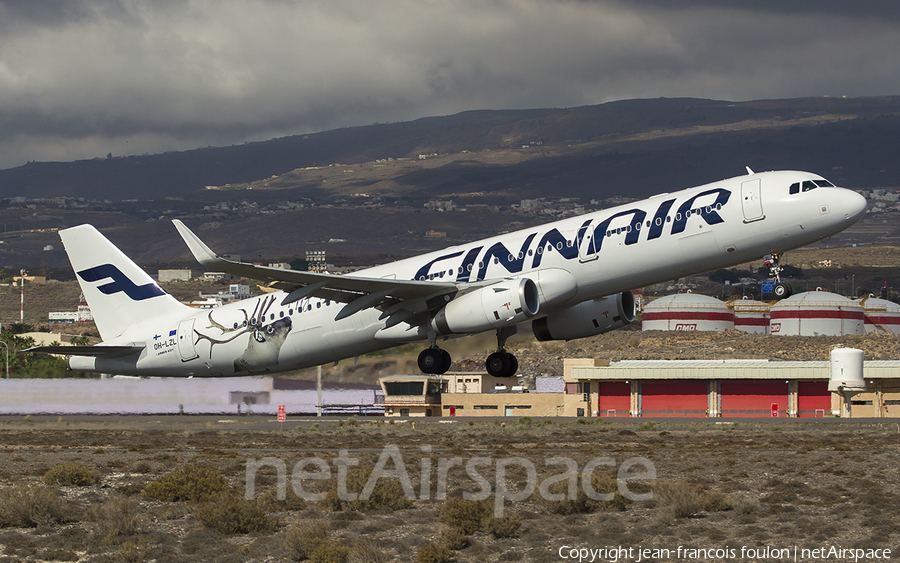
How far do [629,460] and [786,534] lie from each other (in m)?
19.3

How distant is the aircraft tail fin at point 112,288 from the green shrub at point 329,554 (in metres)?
23.3

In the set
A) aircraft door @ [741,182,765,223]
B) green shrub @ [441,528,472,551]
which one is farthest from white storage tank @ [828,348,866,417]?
green shrub @ [441,528,472,551]

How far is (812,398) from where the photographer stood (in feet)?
333

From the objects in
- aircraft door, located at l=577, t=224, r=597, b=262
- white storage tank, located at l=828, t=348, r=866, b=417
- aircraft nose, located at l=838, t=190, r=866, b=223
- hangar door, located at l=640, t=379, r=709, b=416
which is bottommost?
hangar door, located at l=640, t=379, r=709, b=416

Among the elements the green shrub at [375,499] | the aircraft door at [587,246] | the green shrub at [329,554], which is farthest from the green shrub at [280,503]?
the aircraft door at [587,246]

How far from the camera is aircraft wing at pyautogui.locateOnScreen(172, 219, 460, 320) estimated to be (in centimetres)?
3703

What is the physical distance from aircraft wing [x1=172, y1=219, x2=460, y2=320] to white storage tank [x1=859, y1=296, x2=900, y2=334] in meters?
153

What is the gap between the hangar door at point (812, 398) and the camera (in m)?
101

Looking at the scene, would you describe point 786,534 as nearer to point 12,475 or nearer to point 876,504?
point 876,504

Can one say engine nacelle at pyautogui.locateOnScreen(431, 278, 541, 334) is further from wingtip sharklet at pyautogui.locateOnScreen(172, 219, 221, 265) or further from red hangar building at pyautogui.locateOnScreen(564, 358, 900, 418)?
→ red hangar building at pyautogui.locateOnScreen(564, 358, 900, 418)

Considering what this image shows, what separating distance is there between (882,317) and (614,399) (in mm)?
91785

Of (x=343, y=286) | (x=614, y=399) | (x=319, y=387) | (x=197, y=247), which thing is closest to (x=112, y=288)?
(x=197, y=247)

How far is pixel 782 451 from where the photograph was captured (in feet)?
189

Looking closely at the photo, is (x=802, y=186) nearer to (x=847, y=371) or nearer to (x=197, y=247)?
(x=197, y=247)
